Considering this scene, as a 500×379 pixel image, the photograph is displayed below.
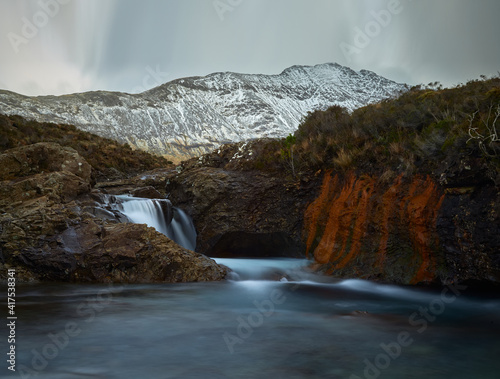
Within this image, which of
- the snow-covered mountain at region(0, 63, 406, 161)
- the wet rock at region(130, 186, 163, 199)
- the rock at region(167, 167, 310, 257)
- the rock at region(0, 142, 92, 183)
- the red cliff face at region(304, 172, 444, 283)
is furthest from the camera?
the snow-covered mountain at region(0, 63, 406, 161)

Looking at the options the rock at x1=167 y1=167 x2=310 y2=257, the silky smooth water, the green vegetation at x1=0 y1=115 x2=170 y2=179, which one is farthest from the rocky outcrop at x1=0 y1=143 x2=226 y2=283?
the green vegetation at x1=0 y1=115 x2=170 y2=179

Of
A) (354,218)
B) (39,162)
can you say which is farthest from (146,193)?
(354,218)

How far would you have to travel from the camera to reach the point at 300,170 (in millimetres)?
13469

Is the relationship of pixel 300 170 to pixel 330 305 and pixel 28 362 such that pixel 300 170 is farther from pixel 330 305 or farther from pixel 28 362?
pixel 28 362

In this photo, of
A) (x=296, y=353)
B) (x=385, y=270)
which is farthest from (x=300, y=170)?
(x=296, y=353)

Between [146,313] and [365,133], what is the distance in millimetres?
8805

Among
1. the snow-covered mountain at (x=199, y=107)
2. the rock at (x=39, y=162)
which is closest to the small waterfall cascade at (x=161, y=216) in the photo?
the rock at (x=39, y=162)

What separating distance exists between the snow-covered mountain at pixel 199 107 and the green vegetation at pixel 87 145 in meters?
47.9

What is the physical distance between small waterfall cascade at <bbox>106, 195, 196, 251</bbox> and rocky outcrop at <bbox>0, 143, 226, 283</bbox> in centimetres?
204

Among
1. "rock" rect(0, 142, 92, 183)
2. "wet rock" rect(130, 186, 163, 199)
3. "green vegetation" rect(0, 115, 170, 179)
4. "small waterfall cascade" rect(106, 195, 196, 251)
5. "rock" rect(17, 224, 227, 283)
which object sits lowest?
"rock" rect(17, 224, 227, 283)

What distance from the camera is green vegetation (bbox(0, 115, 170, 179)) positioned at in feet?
70.6

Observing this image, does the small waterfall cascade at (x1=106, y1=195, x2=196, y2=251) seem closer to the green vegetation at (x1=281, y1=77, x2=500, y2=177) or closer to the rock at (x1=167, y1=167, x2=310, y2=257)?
the rock at (x1=167, y1=167, x2=310, y2=257)

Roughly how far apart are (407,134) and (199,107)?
112 metres

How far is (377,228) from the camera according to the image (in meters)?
10.1
